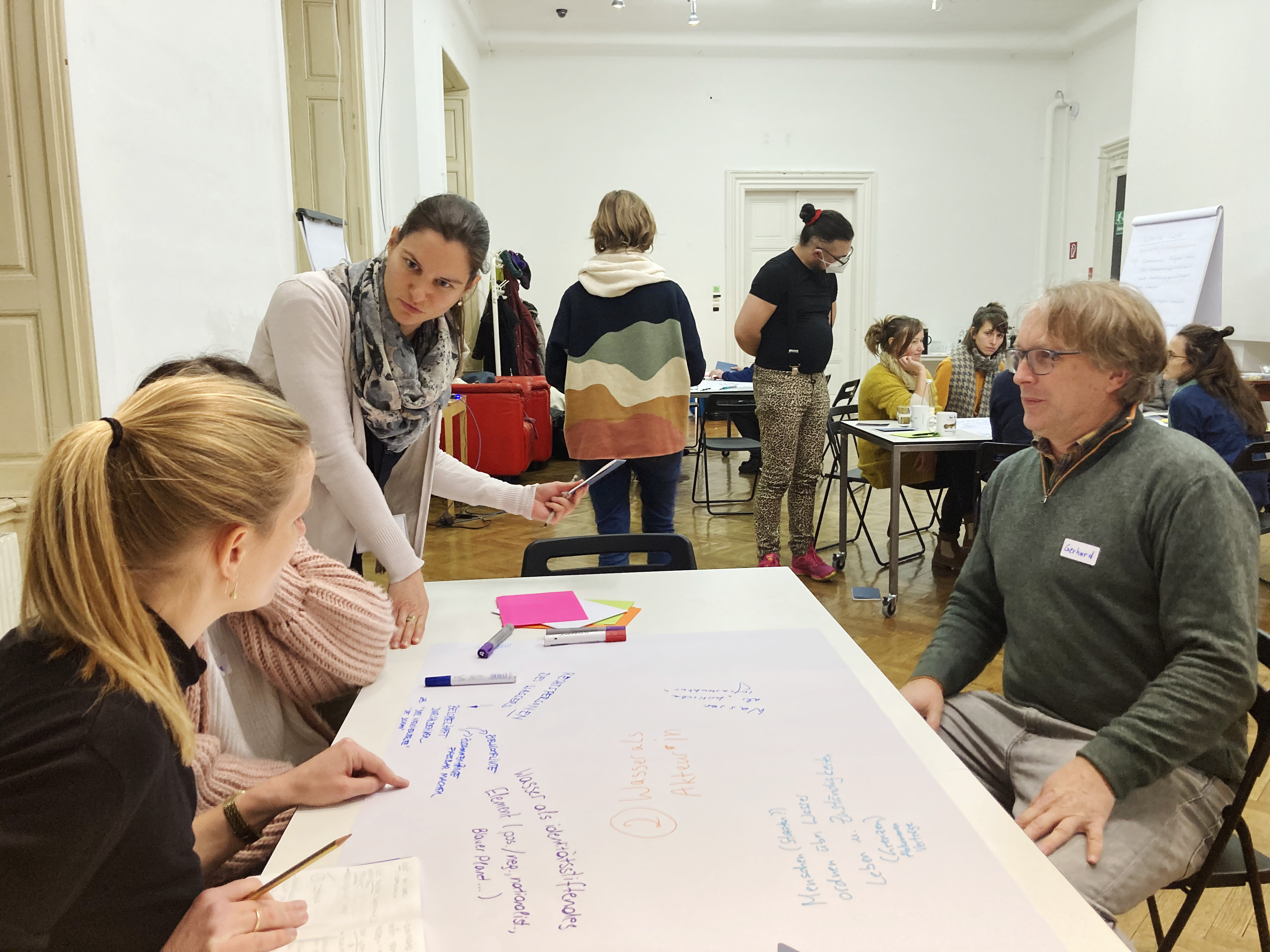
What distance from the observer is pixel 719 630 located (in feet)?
4.99

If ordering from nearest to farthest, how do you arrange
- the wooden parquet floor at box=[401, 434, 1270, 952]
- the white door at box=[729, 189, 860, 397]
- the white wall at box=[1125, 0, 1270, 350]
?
the wooden parquet floor at box=[401, 434, 1270, 952], the white wall at box=[1125, 0, 1270, 350], the white door at box=[729, 189, 860, 397]

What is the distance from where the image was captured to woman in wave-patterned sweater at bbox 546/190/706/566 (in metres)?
3.04

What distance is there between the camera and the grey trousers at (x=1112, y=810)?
1.14 metres

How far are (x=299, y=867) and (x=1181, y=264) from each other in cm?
649

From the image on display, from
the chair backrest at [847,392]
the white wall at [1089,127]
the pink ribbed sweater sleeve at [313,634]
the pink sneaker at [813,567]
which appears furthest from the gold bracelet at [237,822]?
the white wall at [1089,127]

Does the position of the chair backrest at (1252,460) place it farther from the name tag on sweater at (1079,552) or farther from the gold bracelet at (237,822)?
the gold bracelet at (237,822)

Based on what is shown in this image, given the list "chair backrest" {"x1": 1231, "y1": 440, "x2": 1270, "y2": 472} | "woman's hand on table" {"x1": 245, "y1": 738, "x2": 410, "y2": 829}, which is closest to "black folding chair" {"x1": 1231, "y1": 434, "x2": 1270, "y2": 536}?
"chair backrest" {"x1": 1231, "y1": 440, "x2": 1270, "y2": 472}

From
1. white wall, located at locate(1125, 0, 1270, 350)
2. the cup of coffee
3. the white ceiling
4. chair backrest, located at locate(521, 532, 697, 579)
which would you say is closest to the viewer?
chair backrest, located at locate(521, 532, 697, 579)

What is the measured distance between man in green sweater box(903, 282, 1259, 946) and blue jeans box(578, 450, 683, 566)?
161cm

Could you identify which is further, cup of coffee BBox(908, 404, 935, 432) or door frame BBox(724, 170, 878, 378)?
door frame BBox(724, 170, 878, 378)

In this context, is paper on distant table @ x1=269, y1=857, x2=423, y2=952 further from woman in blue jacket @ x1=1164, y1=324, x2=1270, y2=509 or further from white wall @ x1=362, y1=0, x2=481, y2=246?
white wall @ x1=362, y1=0, x2=481, y2=246

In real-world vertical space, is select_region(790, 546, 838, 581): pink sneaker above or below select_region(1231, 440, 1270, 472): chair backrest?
below

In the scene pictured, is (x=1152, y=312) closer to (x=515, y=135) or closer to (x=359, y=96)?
(x=359, y=96)

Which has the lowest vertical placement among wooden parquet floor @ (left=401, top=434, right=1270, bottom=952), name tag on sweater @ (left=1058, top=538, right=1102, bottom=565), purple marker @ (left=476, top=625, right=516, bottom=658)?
wooden parquet floor @ (left=401, top=434, right=1270, bottom=952)
